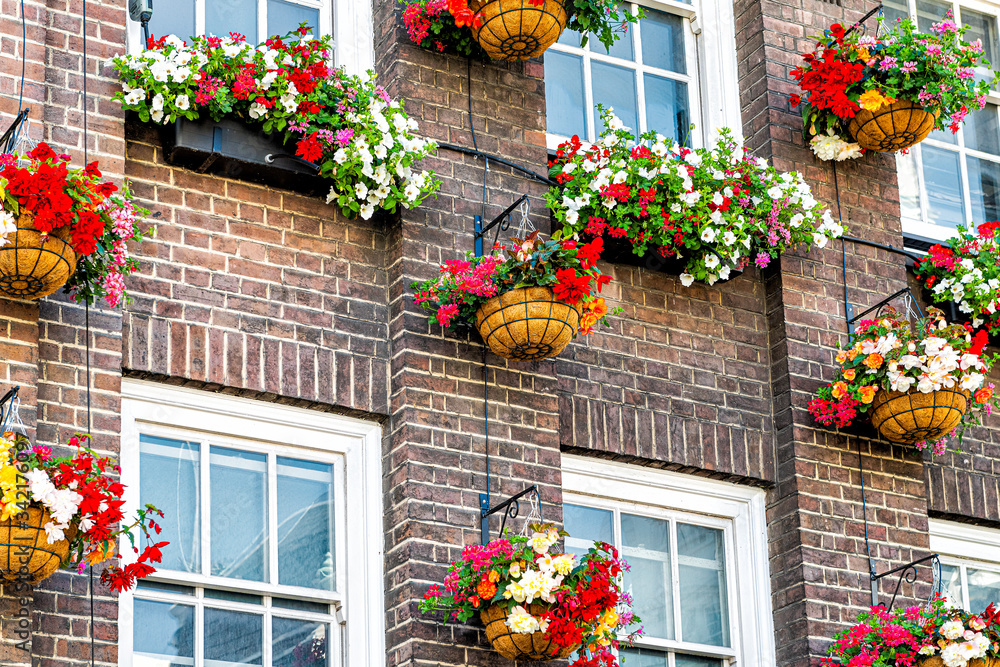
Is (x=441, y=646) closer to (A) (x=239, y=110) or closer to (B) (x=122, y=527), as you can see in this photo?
(B) (x=122, y=527)

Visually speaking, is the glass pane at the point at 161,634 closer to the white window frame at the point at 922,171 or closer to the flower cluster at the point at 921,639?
the flower cluster at the point at 921,639

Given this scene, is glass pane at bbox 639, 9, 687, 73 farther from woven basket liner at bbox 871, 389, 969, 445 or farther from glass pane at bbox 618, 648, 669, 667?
glass pane at bbox 618, 648, 669, 667

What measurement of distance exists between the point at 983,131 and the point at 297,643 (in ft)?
18.6

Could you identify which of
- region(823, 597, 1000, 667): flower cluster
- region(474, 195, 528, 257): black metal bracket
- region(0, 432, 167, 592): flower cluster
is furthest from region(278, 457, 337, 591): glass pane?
region(823, 597, 1000, 667): flower cluster

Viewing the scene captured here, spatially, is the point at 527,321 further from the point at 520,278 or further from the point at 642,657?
the point at 642,657

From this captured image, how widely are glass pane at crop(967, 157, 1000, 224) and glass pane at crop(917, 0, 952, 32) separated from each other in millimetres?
888

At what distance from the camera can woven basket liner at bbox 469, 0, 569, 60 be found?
791 centimetres

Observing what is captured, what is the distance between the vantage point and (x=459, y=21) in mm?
7848

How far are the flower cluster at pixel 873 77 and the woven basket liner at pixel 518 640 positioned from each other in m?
3.50

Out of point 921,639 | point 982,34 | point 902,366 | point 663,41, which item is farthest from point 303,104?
point 982,34

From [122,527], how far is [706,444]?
3.05 m

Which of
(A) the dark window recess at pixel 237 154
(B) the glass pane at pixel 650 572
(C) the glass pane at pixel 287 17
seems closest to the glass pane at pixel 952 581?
(B) the glass pane at pixel 650 572

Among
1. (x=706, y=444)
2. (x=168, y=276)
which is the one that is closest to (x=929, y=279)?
(x=706, y=444)

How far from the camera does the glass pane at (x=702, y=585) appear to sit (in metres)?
7.98
